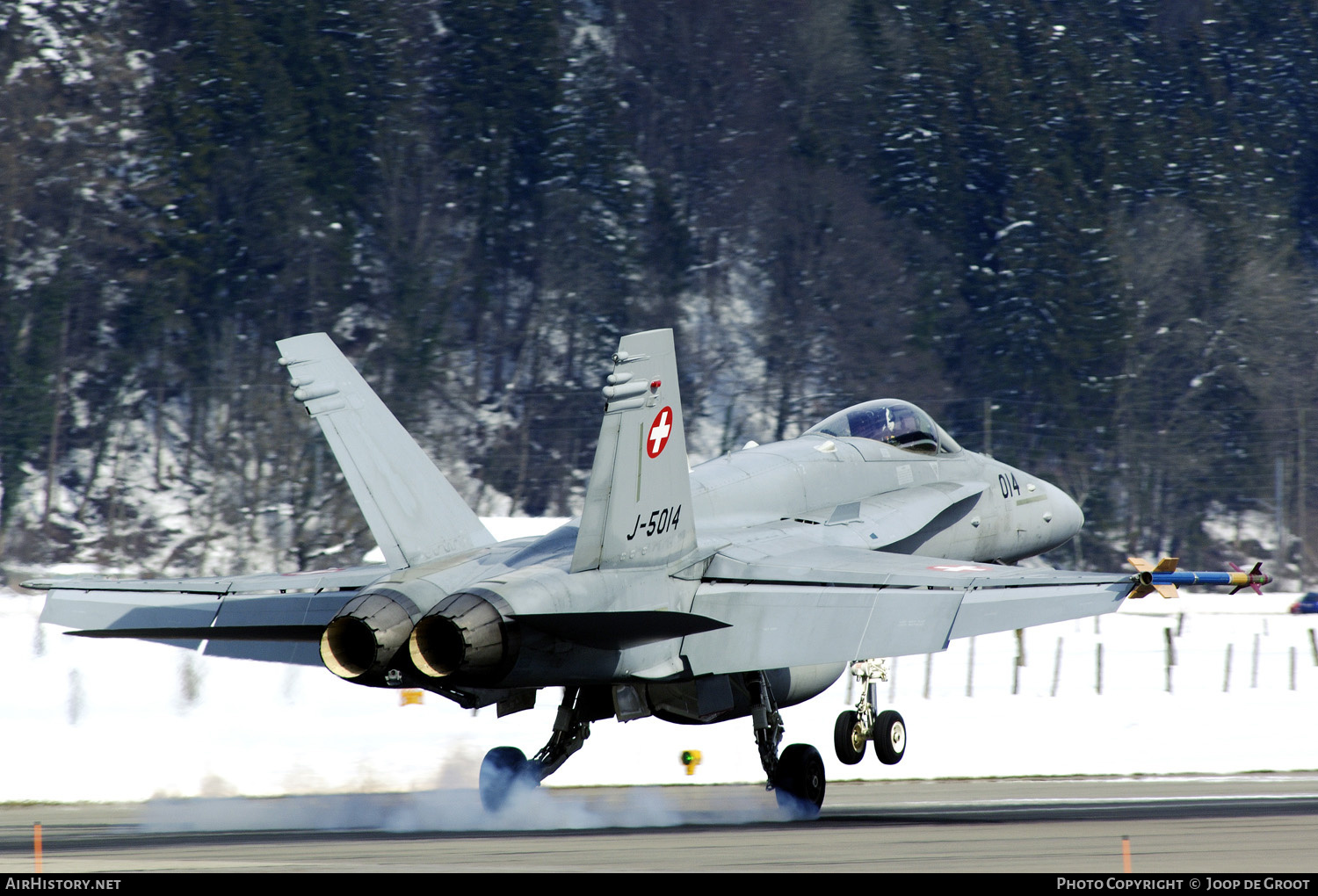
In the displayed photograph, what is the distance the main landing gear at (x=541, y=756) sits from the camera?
15172mm

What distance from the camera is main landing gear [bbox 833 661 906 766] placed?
1504cm

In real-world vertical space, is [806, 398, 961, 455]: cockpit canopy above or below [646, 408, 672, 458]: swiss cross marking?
above

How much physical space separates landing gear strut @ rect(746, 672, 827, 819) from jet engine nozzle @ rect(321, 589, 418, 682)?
4.23 metres

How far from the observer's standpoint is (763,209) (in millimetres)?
77188

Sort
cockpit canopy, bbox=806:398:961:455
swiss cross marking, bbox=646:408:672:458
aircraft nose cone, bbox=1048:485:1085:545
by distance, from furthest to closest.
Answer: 1. aircraft nose cone, bbox=1048:485:1085:545
2. cockpit canopy, bbox=806:398:961:455
3. swiss cross marking, bbox=646:408:672:458

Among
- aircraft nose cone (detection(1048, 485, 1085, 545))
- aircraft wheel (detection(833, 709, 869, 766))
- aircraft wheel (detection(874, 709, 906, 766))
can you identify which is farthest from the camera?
aircraft nose cone (detection(1048, 485, 1085, 545))

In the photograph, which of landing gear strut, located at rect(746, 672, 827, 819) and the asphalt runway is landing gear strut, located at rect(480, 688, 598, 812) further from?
landing gear strut, located at rect(746, 672, 827, 819)

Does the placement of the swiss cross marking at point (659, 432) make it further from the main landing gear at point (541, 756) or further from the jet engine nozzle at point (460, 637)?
the main landing gear at point (541, 756)

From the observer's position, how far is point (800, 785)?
14.9 metres

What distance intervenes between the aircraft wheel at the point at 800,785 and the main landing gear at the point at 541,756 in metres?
1.91

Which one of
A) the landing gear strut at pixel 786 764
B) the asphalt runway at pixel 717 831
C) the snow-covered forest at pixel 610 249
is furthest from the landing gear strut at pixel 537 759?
the snow-covered forest at pixel 610 249

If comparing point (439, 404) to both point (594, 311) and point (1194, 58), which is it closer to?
point (594, 311)

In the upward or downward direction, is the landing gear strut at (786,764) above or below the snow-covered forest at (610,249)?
→ below

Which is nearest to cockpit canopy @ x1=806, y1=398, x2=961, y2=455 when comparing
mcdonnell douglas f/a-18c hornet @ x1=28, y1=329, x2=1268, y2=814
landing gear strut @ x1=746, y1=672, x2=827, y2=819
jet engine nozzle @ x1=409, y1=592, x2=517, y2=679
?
mcdonnell douglas f/a-18c hornet @ x1=28, y1=329, x2=1268, y2=814
